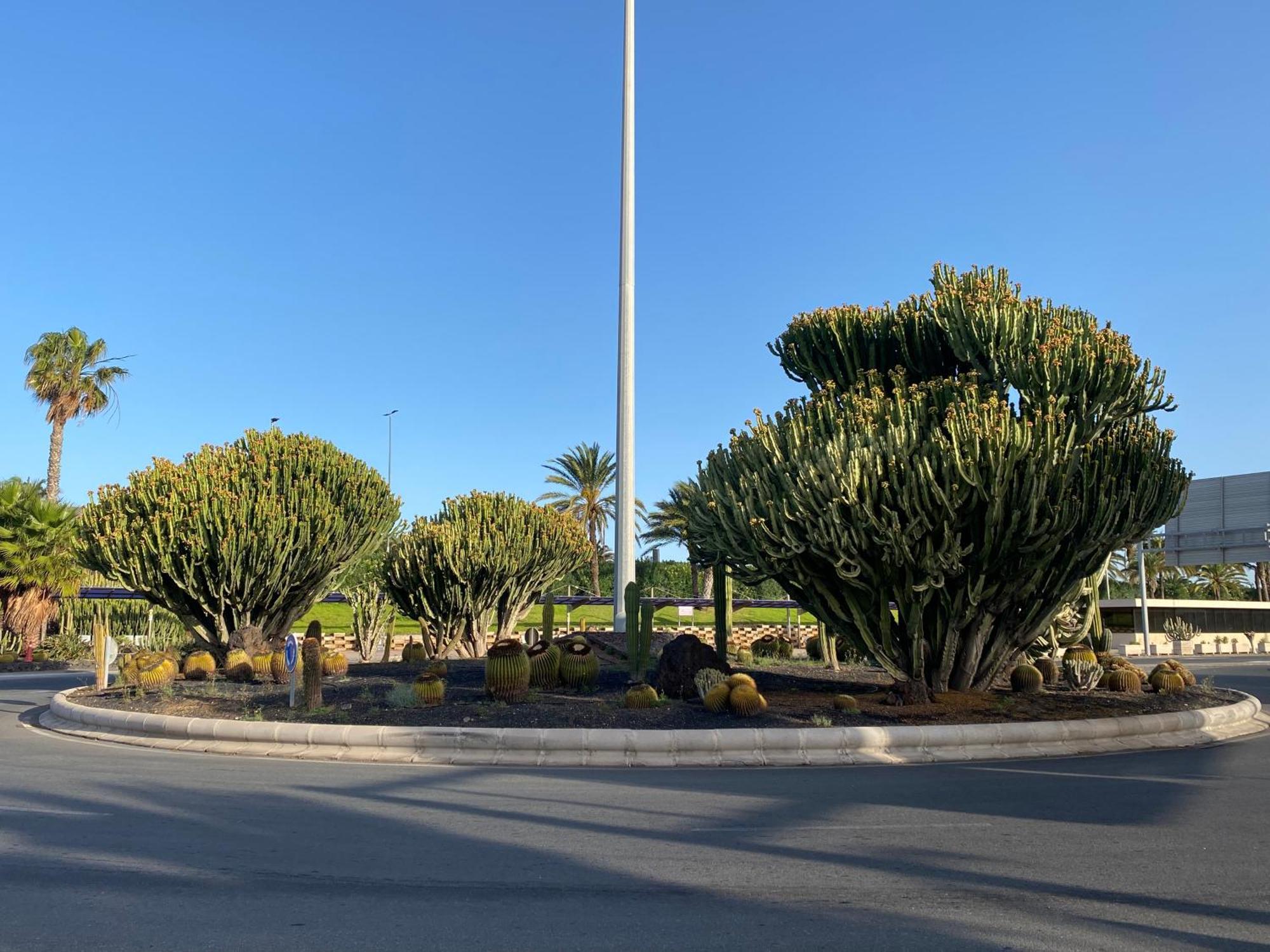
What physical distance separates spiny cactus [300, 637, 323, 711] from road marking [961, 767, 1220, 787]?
358 inches

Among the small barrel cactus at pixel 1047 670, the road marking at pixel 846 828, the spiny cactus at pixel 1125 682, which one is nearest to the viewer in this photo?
the road marking at pixel 846 828

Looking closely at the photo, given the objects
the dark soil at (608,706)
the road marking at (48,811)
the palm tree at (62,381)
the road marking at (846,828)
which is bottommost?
the road marking at (846,828)

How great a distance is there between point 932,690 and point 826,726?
10.4 ft

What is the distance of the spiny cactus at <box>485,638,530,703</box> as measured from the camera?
15734 millimetres

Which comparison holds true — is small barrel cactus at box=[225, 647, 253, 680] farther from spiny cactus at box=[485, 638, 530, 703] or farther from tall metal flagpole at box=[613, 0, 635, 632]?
tall metal flagpole at box=[613, 0, 635, 632]

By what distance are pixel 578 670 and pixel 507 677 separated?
2.00 metres

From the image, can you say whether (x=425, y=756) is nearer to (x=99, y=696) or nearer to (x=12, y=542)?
(x=99, y=696)

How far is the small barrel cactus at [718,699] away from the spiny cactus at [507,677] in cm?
292

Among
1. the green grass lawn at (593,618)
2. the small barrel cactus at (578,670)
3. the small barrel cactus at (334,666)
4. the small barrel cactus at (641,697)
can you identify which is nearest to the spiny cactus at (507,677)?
the small barrel cactus at (578,670)

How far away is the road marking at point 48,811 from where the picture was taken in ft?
28.3

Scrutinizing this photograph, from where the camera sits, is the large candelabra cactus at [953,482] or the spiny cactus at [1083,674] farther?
the spiny cactus at [1083,674]

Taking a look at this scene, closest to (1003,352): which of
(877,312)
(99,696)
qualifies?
(877,312)

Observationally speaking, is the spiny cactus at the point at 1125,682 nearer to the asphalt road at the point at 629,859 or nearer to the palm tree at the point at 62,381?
the asphalt road at the point at 629,859

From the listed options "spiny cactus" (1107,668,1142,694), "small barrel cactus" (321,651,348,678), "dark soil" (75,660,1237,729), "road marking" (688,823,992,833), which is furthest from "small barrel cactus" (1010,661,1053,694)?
"small barrel cactus" (321,651,348,678)
